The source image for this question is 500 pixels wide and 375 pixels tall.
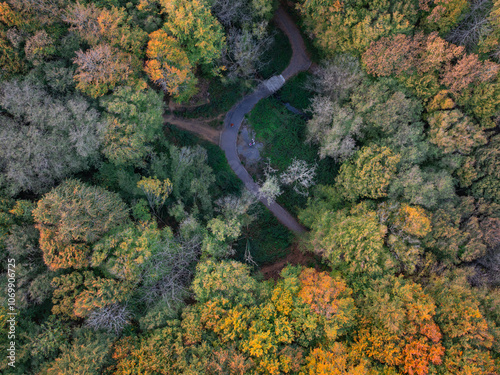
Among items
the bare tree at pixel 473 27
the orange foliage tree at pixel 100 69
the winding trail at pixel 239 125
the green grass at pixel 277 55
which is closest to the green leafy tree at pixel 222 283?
the winding trail at pixel 239 125

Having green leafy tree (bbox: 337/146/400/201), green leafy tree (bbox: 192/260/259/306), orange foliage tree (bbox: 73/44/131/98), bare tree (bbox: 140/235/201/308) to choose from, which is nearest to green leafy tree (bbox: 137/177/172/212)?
bare tree (bbox: 140/235/201/308)

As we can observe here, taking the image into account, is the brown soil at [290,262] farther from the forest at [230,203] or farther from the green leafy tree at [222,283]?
the green leafy tree at [222,283]

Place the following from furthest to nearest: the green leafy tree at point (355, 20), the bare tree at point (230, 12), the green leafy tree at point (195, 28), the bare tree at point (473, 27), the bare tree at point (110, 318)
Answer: the bare tree at point (230, 12) < the green leafy tree at point (355, 20) < the bare tree at point (473, 27) < the green leafy tree at point (195, 28) < the bare tree at point (110, 318)

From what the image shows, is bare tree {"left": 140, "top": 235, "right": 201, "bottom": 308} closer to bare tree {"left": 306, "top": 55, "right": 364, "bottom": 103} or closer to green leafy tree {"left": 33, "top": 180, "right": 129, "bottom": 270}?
green leafy tree {"left": 33, "top": 180, "right": 129, "bottom": 270}

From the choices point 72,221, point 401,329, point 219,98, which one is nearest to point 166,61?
point 219,98

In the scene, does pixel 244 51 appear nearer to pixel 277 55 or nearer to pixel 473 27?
pixel 277 55

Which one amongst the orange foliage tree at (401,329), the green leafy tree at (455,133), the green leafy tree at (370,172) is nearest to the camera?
the orange foliage tree at (401,329)

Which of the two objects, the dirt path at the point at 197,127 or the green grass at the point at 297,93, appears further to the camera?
the green grass at the point at 297,93
